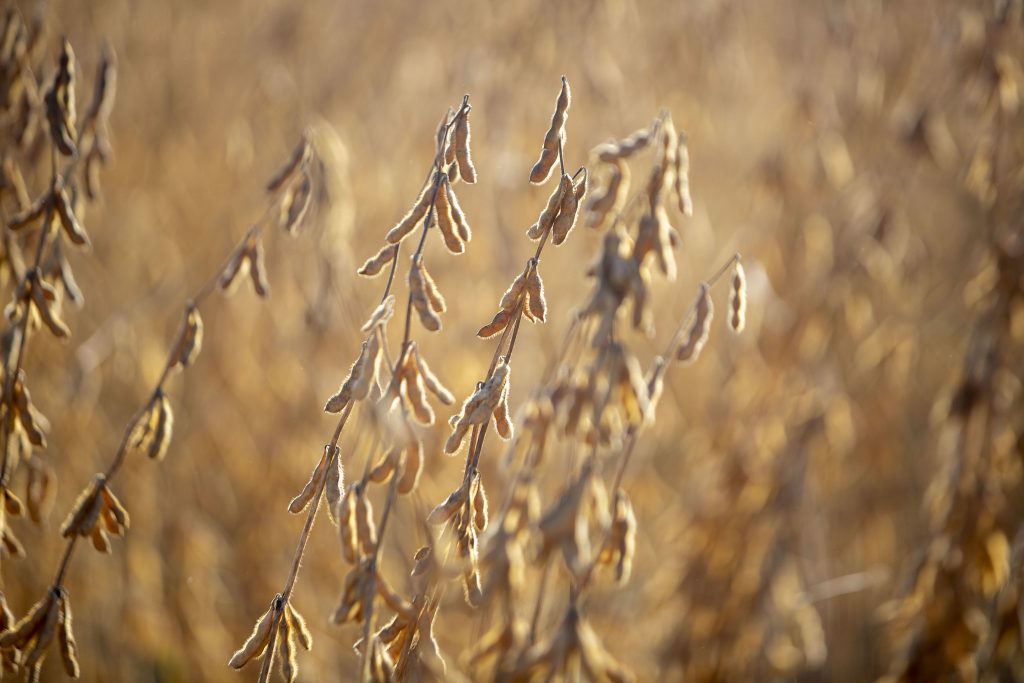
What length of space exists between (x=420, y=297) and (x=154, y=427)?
0.40m

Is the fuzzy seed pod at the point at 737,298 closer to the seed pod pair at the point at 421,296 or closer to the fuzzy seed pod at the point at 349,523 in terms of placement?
the seed pod pair at the point at 421,296

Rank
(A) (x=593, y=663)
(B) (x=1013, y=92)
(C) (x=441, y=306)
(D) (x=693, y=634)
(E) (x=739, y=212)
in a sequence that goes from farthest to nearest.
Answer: (E) (x=739, y=212)
(D) (x=693, y=634)
(B) (x=1013, y=92)
(A) (x=593, y=663)
(C) (x=441, y=306)

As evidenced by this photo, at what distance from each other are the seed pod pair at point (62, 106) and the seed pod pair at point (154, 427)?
332 mm

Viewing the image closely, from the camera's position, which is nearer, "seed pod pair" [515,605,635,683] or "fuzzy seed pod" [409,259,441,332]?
"fuzzy seed pod" [409,259,441,332]

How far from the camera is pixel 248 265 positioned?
3.59 ft

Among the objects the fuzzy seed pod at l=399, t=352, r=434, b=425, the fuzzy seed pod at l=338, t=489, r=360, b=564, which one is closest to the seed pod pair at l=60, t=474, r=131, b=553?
the fuzzy seed pod at l=338, t=489, r=360, b=564

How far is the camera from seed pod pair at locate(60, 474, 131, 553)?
3.11 ft

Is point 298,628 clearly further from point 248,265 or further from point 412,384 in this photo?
point 248,265

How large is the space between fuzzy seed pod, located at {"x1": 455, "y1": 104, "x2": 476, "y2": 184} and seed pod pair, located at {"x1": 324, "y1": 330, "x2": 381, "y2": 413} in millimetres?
204

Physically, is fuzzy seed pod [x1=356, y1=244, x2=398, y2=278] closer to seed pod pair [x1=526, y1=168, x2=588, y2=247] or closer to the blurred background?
seed pod pair [x1=526, y1=168, x2=588, y2=247]

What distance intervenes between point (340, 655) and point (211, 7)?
1795 mm

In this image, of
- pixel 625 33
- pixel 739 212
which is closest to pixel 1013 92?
pixel 625 33

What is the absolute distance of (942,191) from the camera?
9.32 ft

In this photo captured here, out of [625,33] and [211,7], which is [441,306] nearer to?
[625,33]
